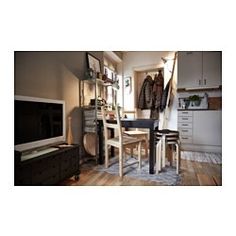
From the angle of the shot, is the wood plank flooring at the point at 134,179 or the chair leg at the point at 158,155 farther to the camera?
the chair leg at the point at 158,155

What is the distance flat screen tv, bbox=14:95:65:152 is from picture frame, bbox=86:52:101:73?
78 centimetres

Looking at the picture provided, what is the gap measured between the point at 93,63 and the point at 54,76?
653mm

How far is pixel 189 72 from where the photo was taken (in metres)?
2.97

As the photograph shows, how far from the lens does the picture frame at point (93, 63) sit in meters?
2.10

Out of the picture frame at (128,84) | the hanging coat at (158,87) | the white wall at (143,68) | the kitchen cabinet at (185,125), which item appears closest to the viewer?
the white wall at (143,68)

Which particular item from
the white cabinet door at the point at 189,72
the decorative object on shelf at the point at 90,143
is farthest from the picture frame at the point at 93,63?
the white cabinet door at the point at 189,72

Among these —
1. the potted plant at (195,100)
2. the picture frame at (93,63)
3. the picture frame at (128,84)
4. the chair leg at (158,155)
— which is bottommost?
the chair leg at (158,155)

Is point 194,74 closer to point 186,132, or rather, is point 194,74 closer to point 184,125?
point 184,125

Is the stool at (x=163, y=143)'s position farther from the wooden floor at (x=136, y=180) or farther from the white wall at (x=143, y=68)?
the white wall at (x=143, y=68)

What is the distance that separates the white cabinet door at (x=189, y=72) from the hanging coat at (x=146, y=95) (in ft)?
1.80

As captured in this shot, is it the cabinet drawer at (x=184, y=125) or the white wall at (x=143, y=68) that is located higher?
the white wall at (x=143, y=68)

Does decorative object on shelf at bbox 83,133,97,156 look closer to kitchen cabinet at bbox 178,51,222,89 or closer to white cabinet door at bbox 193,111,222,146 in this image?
white cabinet door at bbox 193,111,222,146
